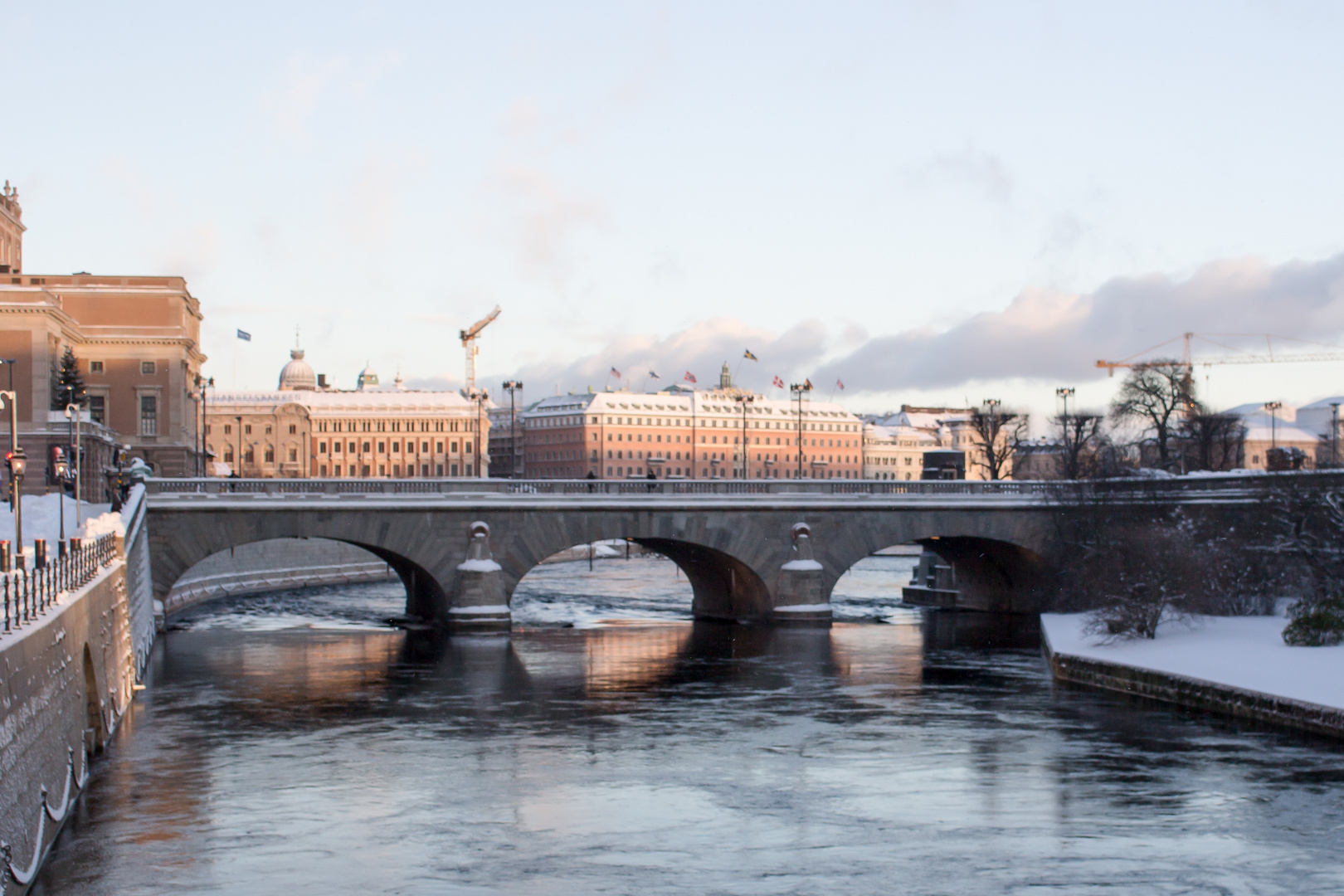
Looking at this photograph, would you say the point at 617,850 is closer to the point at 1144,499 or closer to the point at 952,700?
the point at 952,700

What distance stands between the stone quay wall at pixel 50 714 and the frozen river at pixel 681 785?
2.41ft

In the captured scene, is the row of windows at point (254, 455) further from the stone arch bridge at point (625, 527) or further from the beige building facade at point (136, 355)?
the stone arch bridge at point (625, 527)

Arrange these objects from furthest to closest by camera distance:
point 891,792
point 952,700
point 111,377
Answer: point 111,377 → point 952,700 → point 891,792

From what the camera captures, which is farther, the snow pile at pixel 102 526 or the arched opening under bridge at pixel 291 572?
the arched opening under bridge at pixel 291 572

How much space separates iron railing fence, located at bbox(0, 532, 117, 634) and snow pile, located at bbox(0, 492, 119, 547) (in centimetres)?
545

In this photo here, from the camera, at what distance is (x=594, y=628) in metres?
59.2

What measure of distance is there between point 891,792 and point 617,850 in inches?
238

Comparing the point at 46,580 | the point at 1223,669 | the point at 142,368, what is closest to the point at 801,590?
the point at 1223,669

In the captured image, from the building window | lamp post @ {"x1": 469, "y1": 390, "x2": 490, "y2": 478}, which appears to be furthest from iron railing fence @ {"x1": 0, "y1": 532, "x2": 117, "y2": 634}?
lamp post @ {"x1": 469, "y1": 390, "x2": 490, "y2": 478}

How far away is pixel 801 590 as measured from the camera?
58094 mm

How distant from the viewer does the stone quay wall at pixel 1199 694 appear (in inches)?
1241

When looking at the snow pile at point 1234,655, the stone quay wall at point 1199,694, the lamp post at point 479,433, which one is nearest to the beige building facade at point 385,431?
the lamp post at point 479,433

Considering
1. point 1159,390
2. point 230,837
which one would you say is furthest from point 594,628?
point 1159,390

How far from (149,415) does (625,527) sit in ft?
140
